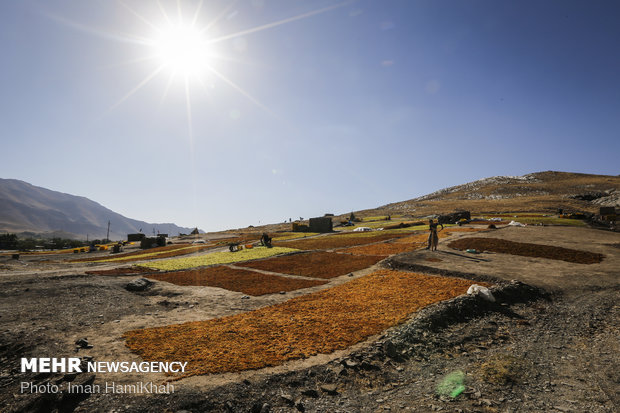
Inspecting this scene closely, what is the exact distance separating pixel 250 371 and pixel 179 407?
184 cm

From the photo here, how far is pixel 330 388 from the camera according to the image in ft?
22.2

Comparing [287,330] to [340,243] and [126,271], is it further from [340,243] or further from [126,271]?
[340,243]

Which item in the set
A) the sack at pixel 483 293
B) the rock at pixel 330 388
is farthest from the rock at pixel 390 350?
the sack at pixel 483 293

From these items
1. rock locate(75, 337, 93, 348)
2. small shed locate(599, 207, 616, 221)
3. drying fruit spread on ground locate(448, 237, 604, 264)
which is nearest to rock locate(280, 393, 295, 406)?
rock locate(75, 337, 93, 348)

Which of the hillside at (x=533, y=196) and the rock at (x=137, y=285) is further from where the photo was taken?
the hillside at (x=533, y=196)

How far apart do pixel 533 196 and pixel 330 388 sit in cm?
14104

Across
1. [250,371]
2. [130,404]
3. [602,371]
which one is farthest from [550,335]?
[130,404]

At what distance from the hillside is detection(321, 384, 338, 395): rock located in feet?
304

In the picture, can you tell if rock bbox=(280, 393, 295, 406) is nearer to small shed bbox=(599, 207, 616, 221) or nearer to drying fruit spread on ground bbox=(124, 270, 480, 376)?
drying fruit spread on ground bbox=(124, 270, 480, 376)

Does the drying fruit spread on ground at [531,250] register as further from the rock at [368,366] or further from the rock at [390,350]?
the rock at [368,366]

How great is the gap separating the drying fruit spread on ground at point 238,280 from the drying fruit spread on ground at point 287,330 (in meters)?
3.19

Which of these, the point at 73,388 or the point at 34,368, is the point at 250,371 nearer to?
the point at 73,388

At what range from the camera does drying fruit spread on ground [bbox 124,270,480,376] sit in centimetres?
802

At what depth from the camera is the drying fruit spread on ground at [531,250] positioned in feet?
66.6
